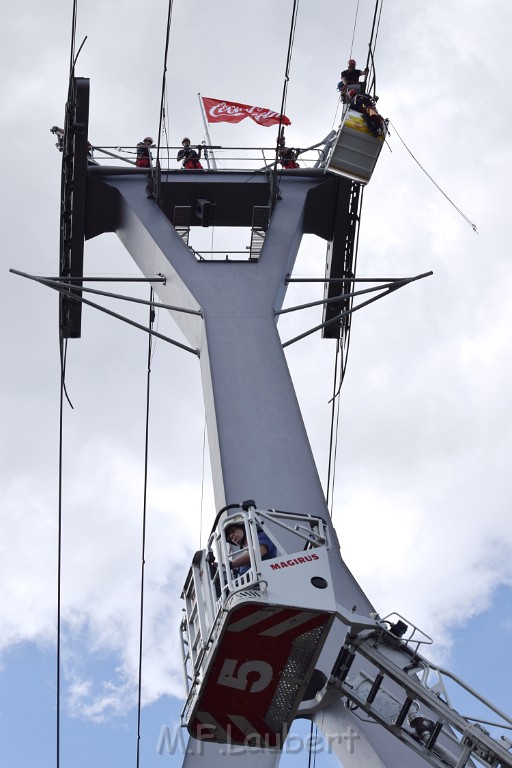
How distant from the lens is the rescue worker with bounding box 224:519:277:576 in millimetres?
13242

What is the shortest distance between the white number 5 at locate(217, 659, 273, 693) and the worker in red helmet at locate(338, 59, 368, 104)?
1150 cm

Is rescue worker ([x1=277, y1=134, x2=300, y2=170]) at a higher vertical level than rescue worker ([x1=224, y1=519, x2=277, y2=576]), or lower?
higher

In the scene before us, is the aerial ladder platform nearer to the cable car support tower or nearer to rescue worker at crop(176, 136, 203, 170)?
the cable car support tower

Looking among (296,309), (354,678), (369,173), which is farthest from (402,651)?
(369,173)

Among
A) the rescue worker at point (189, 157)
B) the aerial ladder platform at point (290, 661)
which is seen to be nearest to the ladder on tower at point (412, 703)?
the aerial ladder platform at point (290, 661)

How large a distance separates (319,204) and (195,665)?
12.0 meters

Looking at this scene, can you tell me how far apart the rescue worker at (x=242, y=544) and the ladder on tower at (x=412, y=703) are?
1.35m

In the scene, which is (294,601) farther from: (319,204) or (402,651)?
(319,204)

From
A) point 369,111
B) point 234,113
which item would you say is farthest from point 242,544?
point 234,113

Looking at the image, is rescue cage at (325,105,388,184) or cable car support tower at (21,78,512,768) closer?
cable car support tower at (21,78,512,768)

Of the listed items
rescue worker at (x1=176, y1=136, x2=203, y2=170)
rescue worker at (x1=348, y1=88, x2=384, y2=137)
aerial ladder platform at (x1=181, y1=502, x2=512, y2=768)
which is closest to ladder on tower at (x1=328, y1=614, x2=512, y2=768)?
aerial ladder platform at (x1=181, y1=502, x2=512, y2=768)

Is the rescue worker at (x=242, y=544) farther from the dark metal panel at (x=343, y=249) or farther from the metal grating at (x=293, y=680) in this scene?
the dark metal panel at (x=343, y=249)

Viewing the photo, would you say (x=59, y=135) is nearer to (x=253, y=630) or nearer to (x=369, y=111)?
(x=369, y=111)

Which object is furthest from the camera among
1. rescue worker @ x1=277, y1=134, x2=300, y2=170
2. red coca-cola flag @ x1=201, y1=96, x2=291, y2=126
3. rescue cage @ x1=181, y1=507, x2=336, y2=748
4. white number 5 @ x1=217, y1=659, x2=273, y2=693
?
red coca-cola flag @ x1=201, y1=96, x2=291, y2=126
